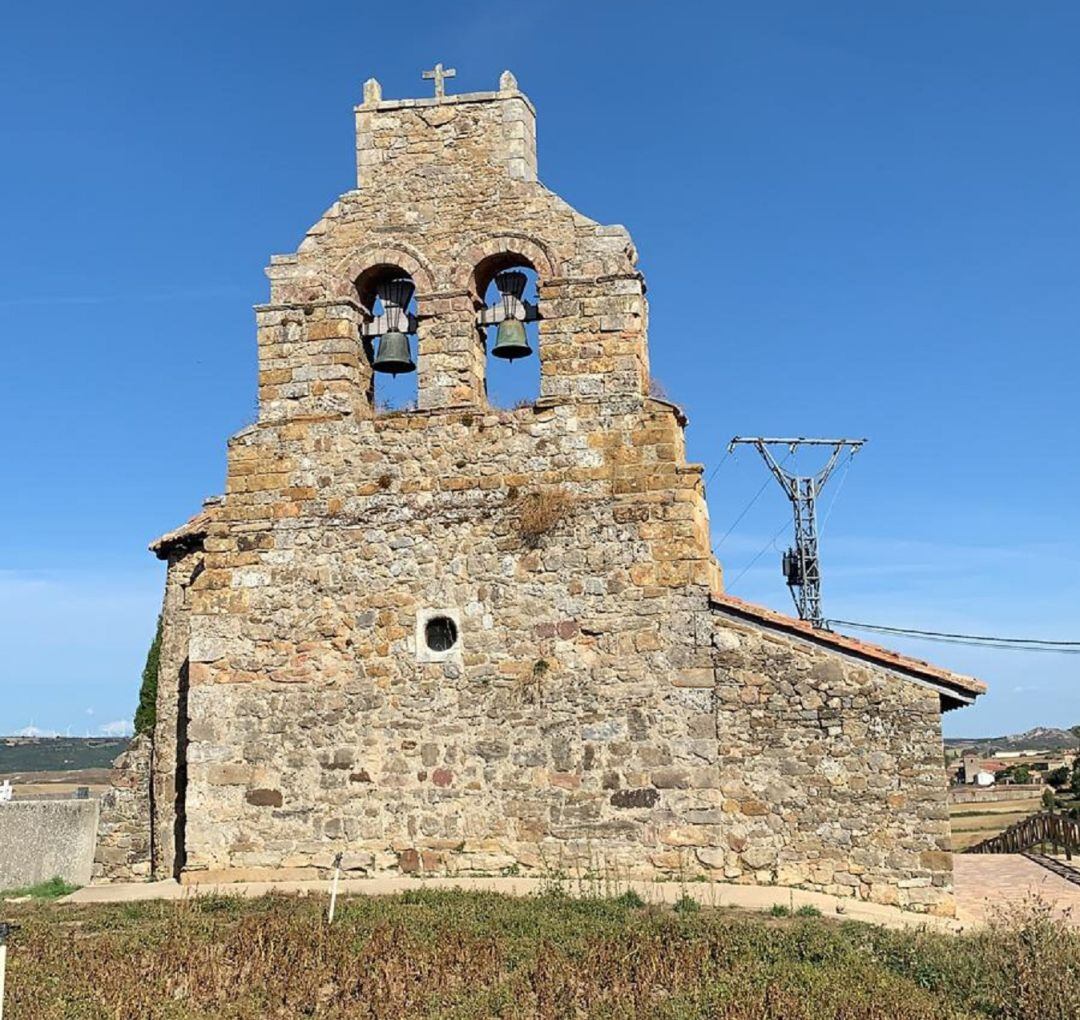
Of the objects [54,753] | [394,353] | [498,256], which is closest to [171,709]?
[394,353]

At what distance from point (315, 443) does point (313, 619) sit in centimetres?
182

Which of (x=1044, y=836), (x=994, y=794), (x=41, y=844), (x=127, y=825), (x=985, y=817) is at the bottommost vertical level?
(x=985, y=817)

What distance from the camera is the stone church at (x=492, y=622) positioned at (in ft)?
35.9

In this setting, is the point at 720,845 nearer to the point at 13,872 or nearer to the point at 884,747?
the point at 884,747

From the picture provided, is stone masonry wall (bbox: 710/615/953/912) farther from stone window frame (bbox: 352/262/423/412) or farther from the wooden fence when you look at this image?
the wooden fence

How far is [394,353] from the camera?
490 inches

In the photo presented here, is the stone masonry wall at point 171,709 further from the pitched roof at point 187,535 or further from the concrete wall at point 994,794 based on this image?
the concrete wall at point 994,794

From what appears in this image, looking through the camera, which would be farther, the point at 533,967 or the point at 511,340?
the point at 511,340

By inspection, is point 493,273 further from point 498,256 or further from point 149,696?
point 149,696

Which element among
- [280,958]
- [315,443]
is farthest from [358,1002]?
[315,443]

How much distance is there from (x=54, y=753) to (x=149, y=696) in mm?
64406

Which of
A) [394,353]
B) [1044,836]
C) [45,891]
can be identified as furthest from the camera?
[1044,836]

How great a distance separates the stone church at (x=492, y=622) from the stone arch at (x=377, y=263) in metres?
0.02

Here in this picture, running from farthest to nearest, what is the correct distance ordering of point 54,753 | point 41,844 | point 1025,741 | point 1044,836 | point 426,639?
1. point 1025,741
2. point 54,753
3. point 1044,836
4. point 41,844
5. point 426,639
